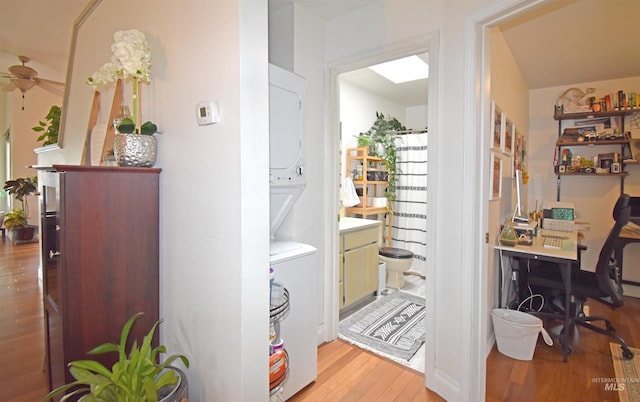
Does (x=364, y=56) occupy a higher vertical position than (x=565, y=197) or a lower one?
higher

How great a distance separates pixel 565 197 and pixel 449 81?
338cm

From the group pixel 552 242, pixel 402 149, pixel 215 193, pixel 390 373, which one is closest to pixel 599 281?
pixel 552 242

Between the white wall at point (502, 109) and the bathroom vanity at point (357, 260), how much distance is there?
1.13m

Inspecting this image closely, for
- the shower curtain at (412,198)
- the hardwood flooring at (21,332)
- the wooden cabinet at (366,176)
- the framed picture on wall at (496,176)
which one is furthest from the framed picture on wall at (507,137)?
the hardwood flooring at (21,332)

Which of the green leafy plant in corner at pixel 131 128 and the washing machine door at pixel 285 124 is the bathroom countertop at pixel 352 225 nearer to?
the washing machine door at pixel 285 124

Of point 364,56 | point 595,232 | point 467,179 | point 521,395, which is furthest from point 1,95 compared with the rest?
point 595,232

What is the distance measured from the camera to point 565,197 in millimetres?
4008

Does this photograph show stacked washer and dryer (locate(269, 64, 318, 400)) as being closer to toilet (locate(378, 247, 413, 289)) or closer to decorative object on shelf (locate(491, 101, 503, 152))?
decorative object on shelf (locate(491, 101, 503, 152))

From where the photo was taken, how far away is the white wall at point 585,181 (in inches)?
141

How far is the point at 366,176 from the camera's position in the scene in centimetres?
374

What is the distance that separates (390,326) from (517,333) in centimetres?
97

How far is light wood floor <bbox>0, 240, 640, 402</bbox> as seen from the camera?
186 centimetres

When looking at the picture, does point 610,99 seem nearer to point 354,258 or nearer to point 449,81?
point 449,81

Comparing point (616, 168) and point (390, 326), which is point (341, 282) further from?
point (616, 168)
